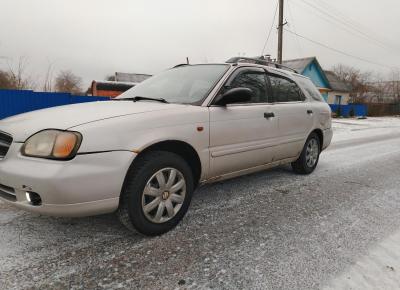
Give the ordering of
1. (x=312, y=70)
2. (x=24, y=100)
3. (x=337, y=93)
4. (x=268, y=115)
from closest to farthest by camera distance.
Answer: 1. (x=268, y=115)
2. (x=24, y=100)
3. (x=312, y=70)
4. (x=337, y=93)

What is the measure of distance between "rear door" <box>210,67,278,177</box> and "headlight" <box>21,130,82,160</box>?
4.31 ft

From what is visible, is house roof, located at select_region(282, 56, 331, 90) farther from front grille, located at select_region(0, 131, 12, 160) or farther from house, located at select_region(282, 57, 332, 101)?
front grille, located at select_region(0, 131, 12, 160)

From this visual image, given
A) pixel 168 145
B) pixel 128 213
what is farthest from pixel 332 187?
pixel 128 213

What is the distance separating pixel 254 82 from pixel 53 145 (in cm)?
244

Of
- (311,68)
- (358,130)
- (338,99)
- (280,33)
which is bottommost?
(358,130)

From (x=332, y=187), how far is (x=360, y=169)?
5.39ft

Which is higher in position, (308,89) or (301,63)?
(301,63)

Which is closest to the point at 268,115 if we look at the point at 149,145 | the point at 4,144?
the point at 149,145

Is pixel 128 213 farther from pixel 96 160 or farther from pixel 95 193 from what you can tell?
pixel 96 160

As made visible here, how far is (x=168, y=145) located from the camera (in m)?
2.73

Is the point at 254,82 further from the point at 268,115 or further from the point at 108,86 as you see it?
the point at 108,86

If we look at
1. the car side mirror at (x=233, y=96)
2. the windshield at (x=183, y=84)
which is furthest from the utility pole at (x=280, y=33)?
the car side mirror at (x=233, y=96)

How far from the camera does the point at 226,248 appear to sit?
8.03 ft

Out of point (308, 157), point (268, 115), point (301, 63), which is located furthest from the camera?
point (301, 63)
